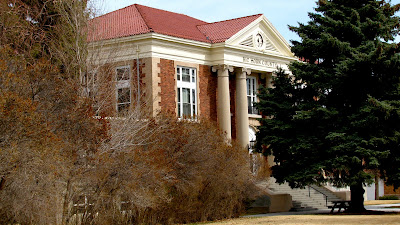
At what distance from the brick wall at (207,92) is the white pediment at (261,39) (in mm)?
2444

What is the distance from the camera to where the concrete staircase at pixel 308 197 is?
38094 millimetres

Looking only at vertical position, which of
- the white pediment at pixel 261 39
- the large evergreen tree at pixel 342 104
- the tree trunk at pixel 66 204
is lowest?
the tree trunk at pixel 66 204

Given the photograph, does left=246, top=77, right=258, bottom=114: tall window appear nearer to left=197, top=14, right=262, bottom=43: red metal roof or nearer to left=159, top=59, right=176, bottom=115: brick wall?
left=197, top=14, right=262, bottom=43: red metal roof

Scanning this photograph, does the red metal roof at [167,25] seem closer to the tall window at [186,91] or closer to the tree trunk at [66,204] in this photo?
→ the tall window at [186,91]

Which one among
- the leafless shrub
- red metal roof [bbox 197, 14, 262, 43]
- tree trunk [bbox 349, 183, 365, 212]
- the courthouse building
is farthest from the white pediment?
tree trunk [bbox 349, 183, 365, 212]

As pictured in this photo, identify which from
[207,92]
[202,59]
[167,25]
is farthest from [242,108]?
[167,25]

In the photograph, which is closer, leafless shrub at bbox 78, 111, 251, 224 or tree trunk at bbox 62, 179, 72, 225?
tree trunk at bbox 62, 179, 72, 225

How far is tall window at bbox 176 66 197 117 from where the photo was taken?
3916 centimetres

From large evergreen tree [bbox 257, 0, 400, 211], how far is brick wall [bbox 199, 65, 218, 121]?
691cm

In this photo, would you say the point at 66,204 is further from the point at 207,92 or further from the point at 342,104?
the point at 207,92

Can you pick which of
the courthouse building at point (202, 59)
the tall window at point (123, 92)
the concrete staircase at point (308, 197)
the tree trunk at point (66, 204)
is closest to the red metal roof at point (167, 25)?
the courthouse building at point (202, 59)

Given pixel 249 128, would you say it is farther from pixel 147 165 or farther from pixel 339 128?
pixel 147 165

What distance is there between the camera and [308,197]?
3944 centimetres

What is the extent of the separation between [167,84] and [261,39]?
876 centimetres
